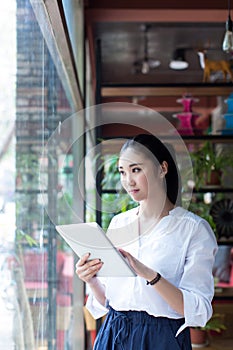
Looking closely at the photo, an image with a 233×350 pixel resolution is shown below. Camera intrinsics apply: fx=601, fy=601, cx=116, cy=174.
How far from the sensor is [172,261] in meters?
1.50

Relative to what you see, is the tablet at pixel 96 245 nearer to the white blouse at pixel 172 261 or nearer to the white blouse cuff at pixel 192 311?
the white blouse at pixel 172 261

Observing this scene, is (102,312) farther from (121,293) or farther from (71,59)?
(71,59)

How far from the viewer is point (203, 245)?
148 centimetres

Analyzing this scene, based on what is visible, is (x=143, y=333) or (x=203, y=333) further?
(x=203, y=333)

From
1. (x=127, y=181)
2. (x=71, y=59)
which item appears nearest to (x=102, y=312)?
(x=127, y=181)

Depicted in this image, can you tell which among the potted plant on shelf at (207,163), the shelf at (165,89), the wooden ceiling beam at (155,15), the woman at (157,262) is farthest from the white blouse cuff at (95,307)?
the wooden ceiling beam at (155,15)

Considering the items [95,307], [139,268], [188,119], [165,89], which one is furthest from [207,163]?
[139,268]

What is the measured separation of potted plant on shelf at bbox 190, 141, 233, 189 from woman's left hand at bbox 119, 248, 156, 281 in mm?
2067

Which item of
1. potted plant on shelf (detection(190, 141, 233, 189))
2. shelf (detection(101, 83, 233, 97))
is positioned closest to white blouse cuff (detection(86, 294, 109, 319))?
potted plant on shelf (detection(190, 141, 233, 189))

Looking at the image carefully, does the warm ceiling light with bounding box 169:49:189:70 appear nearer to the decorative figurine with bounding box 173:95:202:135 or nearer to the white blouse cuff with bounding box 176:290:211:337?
the decorative figurine with bounding box 173:95:202:135

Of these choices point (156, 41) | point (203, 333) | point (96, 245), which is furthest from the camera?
point (156, 41)

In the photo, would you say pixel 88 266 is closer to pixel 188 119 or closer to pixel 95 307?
pixel 95 307

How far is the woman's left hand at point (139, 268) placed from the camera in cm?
136

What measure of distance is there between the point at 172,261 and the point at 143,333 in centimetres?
20
